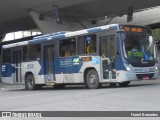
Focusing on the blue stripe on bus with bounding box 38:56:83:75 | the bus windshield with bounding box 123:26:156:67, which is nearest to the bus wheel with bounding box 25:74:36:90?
the blue stripe on bus with bounding box 38:56:83:75

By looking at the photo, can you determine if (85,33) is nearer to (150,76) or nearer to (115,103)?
(150,76)

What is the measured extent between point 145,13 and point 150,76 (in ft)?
97.3

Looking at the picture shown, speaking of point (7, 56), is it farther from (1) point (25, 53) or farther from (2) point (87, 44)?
(2) point (87, 44)

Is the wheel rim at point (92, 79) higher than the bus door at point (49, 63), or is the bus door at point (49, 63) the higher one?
the bus door at point (49, 63)

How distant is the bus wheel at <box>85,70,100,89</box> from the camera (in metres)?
19.3

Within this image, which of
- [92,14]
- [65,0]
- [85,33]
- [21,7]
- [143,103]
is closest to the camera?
[143,103]

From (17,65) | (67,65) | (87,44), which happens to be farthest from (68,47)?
(17,65)

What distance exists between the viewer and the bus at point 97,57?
60.6 ft

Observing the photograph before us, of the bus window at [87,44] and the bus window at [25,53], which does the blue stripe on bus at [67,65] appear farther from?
the bus window at [25,53]

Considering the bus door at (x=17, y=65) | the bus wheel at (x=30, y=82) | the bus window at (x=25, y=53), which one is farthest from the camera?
the bus door at (x=17, y=65)

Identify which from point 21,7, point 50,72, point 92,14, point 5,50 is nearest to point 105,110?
point 50,72

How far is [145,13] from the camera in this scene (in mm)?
47906

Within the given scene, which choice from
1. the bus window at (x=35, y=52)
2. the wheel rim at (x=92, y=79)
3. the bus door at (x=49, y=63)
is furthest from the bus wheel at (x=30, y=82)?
the wheel rim at (x=92, y=79)

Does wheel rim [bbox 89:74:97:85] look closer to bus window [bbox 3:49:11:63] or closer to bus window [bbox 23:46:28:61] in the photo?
bus window [bbox 23:46:28:61]
